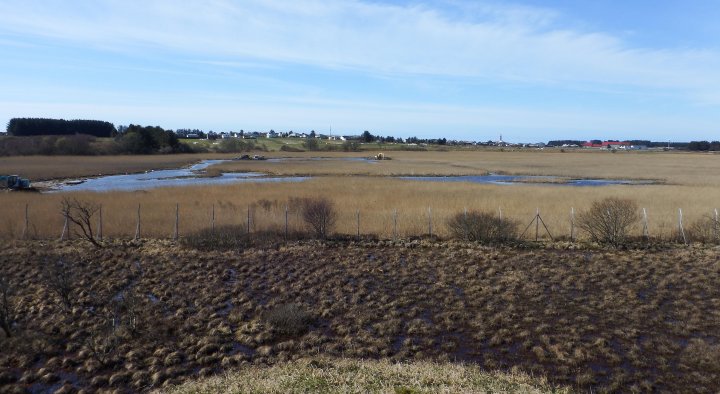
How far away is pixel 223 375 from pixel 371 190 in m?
35.3

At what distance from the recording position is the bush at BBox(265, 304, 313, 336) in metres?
13.2

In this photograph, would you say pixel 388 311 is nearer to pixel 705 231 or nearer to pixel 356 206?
pixel 705 231

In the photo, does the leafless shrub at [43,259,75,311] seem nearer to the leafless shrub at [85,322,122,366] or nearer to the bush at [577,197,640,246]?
the leafless shrub at [85,322,122,366]

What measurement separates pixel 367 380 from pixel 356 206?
82.0ft

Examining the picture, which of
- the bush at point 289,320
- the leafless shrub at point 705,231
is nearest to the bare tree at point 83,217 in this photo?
the bush at point 289,320

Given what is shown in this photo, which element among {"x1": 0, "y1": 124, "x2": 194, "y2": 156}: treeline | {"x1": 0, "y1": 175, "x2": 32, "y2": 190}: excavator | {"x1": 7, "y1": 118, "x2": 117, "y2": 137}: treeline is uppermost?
{"x1": 7, "y1": 118, "x2": 117, "y2": 137}: treeline

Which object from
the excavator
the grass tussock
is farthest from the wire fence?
the grass tussock

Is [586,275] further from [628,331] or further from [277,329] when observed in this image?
Answer: [277,329]

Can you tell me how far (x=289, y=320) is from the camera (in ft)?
43.9

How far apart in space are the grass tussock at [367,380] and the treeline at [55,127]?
165m

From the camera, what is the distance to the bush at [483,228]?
76.9 ft

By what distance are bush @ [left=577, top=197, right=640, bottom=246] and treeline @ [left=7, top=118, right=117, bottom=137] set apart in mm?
161806

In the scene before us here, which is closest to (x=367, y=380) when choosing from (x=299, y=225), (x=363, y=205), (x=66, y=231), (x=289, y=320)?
(x=289, y=320)

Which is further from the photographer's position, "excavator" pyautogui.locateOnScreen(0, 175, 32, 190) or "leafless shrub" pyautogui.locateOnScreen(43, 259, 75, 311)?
"excavator" pyautogui.locateOnScreen(0, 175, 32, 190)
